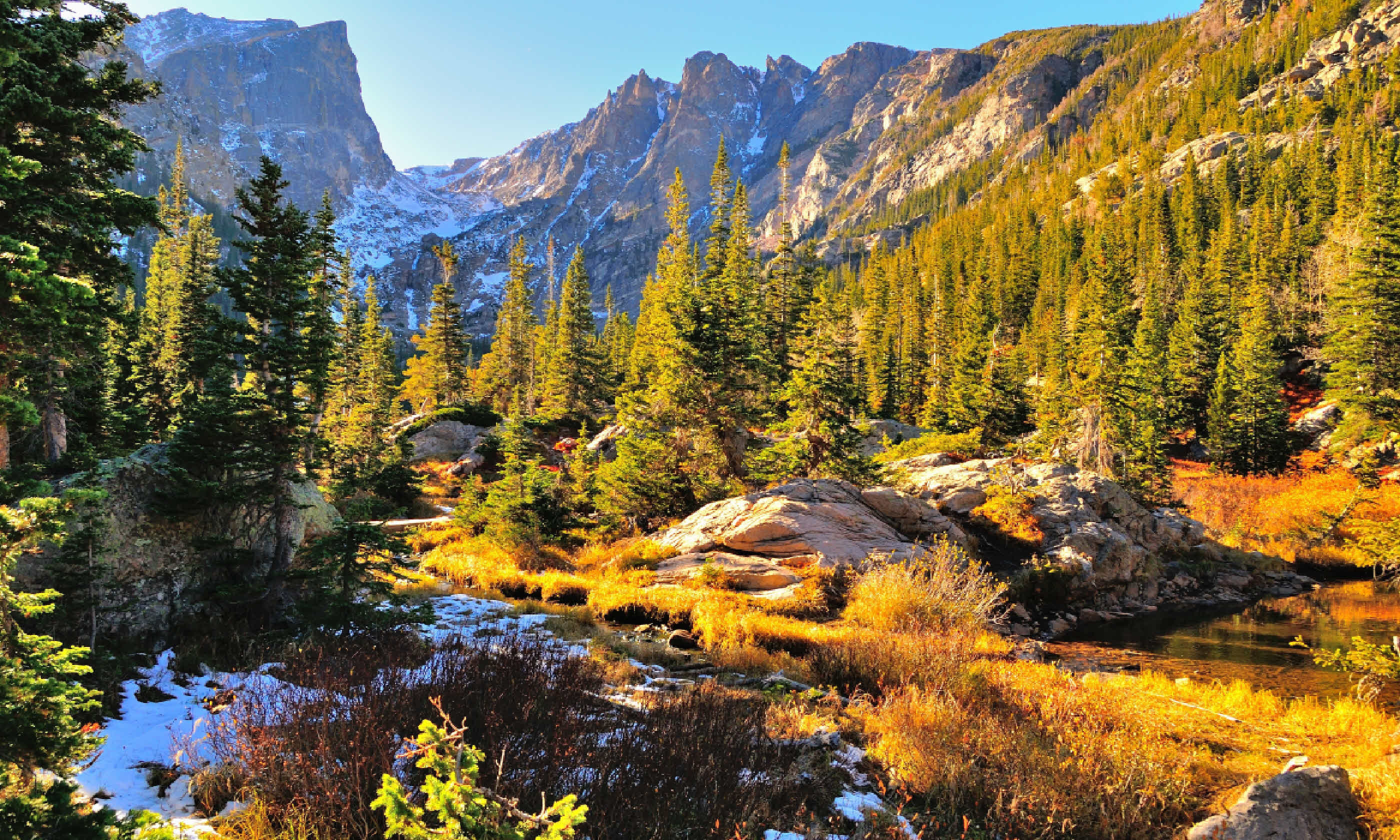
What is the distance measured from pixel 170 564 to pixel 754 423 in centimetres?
1611

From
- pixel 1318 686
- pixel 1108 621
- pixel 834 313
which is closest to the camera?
pixel 1318 686

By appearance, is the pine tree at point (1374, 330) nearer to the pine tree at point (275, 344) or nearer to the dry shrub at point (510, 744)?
the dry shrub at point (510, 744)

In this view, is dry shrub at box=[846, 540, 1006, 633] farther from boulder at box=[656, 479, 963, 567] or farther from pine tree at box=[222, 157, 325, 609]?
pine tree at box=[222, 157, 325, 609]

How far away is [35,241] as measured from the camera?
800cm

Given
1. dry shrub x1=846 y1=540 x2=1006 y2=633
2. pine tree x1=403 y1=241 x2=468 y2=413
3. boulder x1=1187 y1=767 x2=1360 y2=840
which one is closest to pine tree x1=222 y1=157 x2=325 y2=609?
dry shrub x1=846 y1=540 x2=1006 y2=633

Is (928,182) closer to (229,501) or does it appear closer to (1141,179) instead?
(1141,179)

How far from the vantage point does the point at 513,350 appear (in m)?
55.8

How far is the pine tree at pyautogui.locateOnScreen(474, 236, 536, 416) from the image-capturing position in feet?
173

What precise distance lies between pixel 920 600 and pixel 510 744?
891 centimetres

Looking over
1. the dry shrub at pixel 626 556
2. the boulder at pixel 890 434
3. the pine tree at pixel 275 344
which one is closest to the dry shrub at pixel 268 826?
the pine tree at pixel 275 344

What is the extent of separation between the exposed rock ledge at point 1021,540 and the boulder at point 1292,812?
9.42 m

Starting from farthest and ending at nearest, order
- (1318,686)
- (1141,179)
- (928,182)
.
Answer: (928,182), (1141,179), (1318,686)

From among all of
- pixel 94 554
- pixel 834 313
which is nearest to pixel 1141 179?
pixel 834 313

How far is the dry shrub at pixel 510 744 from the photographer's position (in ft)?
13.1
